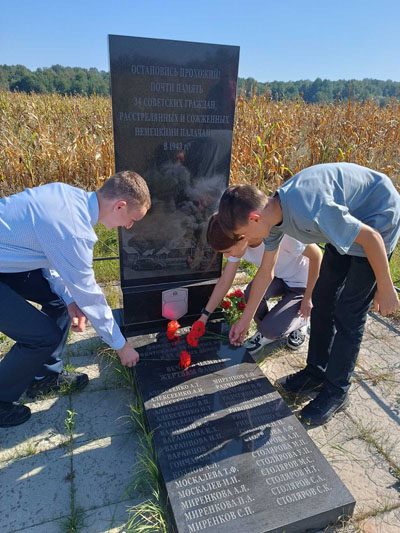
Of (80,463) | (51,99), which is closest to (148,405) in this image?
(80,463)

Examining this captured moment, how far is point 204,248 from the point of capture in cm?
329

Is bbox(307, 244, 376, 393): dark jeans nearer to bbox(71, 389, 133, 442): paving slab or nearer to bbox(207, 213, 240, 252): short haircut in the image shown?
bbox(207, 213, 240, 252): short haircut

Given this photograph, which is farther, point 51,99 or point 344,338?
point 51,99

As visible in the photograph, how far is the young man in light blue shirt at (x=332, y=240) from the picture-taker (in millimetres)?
1918

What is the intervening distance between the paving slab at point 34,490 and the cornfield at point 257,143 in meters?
4.59

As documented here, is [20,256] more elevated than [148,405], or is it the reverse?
[20,256]

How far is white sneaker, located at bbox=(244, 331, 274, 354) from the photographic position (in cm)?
311

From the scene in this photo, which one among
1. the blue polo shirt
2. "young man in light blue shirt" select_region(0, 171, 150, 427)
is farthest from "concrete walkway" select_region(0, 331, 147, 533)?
the blue polo shirt

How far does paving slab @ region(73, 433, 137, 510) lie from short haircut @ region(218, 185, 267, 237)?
139cm

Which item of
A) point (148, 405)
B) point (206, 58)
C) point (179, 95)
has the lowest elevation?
point (148, 405)

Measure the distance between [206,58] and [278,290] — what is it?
1807mm

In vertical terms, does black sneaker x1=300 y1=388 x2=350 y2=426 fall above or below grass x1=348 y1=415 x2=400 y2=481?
above

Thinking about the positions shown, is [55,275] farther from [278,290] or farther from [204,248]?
[278,290]

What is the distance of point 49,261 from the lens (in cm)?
206
